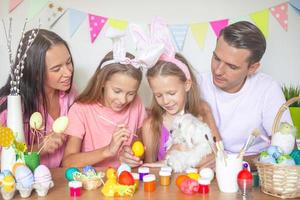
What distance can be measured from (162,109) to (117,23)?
1.84ft

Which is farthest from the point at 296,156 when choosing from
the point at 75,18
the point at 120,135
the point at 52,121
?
the point at 75,18

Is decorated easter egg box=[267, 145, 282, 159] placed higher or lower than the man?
lower

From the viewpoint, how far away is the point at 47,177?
1151mm

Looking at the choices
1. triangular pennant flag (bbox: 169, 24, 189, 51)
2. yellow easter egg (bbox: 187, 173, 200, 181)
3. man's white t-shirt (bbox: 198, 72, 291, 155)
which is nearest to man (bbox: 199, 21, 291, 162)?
man's white t-shirt (bbox: 198, 72, 291, 155)

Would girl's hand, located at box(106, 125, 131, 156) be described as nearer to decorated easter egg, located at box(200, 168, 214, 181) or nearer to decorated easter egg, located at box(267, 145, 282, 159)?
decorated easter egg, located at box(200, 168, 214, 181)

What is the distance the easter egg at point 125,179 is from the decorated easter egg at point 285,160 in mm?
402

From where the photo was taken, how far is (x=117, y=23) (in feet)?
6.65

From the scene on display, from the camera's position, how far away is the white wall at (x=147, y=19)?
79.3 inches

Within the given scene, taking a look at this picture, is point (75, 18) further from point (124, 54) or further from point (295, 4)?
point (295, 4)

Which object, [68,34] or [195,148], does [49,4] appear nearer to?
[68,34]

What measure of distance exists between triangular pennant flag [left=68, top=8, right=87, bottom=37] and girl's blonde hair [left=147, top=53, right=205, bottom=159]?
22.2 inches

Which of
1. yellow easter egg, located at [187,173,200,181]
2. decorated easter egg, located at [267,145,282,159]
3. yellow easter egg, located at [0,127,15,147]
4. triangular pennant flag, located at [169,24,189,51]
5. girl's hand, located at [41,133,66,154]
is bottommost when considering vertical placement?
yellow easter egg, located at [187,173,200,181]

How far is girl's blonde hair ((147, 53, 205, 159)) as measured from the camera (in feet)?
5.30

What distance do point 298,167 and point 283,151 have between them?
115 millimetres
